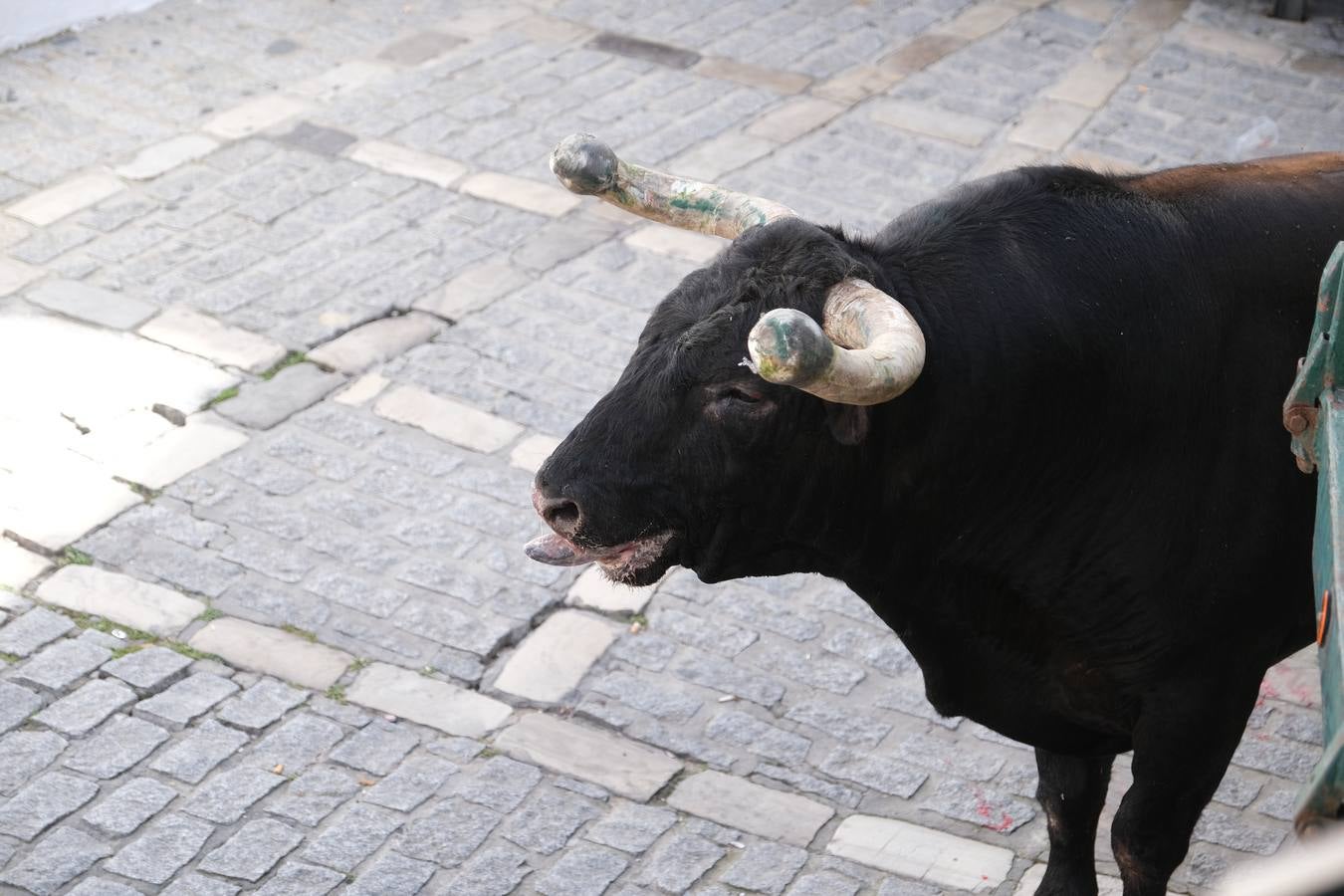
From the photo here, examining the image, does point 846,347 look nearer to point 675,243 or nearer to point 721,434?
point 721,434

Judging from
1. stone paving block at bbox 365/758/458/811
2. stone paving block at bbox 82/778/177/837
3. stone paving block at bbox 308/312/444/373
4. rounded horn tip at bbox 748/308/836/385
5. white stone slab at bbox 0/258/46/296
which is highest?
rounded horn tip at bbox 748/308/836/385

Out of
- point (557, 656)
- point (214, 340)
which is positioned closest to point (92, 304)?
point (214, 340)

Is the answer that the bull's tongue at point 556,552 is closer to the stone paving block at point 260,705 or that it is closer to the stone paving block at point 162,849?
the stone paving block at point 162,849

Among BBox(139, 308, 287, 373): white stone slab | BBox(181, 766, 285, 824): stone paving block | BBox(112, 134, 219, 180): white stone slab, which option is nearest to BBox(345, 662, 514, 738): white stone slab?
BBox(181, 766, 285, 824): stone paving block

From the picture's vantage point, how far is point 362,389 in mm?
6809

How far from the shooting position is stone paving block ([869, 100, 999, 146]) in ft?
30.3

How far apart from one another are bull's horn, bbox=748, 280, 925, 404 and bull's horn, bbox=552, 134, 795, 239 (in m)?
0.49

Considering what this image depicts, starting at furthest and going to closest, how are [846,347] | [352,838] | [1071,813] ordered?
1. [352,838]
2. [1071,813]
3. [846,347]

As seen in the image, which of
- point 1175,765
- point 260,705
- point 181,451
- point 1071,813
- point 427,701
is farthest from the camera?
point 181,451

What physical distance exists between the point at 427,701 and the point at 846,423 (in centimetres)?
228

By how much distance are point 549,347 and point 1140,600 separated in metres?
3.88

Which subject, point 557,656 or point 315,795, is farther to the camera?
point 557,656

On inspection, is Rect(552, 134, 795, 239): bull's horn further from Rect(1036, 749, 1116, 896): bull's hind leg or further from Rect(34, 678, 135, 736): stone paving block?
Rect(34, 678, 135, 736): stone paving block

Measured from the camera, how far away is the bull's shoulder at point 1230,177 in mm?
3861
